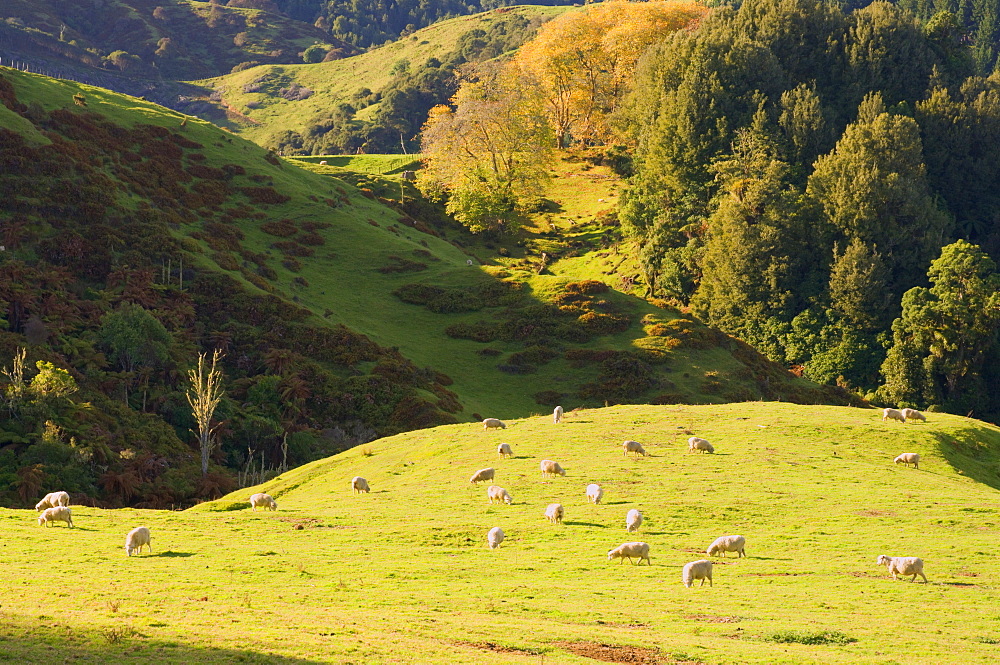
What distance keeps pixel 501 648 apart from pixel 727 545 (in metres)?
11.7

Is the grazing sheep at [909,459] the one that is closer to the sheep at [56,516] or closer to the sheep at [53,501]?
the sheep at [56,516]

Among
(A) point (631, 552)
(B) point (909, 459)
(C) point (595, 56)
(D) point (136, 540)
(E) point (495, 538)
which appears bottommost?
(A) point (631, 552)

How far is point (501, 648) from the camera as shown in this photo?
1948 centimetres

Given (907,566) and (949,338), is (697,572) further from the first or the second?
(949,338)

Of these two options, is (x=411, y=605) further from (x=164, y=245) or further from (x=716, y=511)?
(x=164, y=245)

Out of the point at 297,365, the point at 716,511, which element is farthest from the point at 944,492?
the point at 297,365

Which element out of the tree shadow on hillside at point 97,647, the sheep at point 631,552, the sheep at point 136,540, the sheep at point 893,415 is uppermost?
the sheep at point 893,415

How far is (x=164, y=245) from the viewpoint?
76250 millimetres

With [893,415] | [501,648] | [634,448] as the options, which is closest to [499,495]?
[634,448]

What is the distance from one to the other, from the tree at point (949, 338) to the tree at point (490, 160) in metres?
49.7

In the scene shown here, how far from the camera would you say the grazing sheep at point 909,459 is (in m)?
42.0

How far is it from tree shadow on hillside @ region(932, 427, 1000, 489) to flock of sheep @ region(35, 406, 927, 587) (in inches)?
142

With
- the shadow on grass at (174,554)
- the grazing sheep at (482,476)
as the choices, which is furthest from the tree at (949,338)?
the shadow on grass at (174,554)

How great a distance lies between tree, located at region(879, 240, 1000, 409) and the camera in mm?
87312
